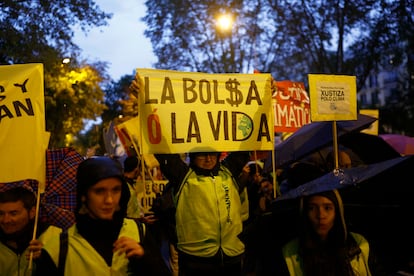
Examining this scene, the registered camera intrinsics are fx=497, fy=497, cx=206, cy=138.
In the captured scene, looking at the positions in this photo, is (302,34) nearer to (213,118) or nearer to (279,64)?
(279,64)

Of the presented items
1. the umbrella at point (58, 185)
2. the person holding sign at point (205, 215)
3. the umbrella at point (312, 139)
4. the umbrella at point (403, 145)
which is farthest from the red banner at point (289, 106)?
the umbrella at point (58, 185)

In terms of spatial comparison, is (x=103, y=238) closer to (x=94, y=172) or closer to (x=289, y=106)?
(x=94, y=172)

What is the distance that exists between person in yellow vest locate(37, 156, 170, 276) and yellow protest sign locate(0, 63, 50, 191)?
675 millimetres

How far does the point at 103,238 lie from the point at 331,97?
3.22m

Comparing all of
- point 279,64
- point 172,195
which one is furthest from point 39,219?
point 279,64

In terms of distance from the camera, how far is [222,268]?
4324 mm

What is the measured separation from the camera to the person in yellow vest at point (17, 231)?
2.99 meters

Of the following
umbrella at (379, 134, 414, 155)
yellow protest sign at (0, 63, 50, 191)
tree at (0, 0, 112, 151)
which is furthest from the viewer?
tree at (0, 0, 112, 151)

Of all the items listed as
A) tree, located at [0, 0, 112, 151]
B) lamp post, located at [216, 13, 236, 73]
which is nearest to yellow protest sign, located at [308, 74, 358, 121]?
tree, located at [0, 0, 112, 151]

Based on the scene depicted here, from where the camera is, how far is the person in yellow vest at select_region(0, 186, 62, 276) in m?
2.99

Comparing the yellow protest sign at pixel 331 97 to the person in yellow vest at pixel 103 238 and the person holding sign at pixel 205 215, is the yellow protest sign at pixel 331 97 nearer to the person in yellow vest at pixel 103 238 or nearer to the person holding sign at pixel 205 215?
the person holding sign at pixel 205 215

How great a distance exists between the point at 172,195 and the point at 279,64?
23183mm

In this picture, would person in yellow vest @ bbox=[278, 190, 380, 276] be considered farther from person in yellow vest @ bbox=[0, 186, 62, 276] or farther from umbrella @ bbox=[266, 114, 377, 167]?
umbrella @ bbox=[266, 114, 377, 167]

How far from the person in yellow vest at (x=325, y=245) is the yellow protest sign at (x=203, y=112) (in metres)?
1.77
